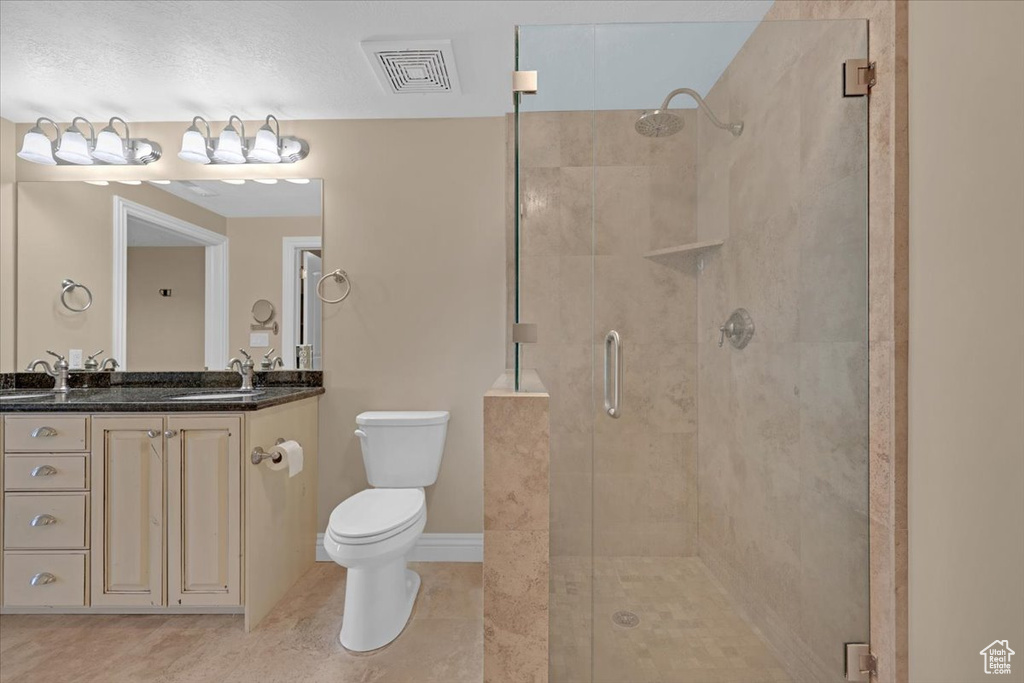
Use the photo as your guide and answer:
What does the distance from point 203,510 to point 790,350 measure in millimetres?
2152

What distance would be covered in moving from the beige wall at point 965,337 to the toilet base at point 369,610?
1.61m

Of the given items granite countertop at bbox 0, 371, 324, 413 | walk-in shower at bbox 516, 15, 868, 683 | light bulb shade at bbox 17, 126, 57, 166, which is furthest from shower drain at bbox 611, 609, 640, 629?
light bulb shade at bbox 17, 126, 57, 166

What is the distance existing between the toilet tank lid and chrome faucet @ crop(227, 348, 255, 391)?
0.62m

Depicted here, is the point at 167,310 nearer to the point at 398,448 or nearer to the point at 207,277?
the point at 207,277

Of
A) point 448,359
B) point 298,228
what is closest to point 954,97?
point 448,359

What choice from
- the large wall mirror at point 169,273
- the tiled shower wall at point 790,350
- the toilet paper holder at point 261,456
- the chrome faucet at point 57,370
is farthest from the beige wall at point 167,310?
the tiled shower wall at point 790,350

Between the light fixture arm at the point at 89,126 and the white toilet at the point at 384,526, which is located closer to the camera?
the white toilet at the point at 384,526

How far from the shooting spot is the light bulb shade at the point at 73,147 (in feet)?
8.07

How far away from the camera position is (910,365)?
45.8 inches

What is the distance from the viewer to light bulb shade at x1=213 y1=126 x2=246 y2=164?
248 cm

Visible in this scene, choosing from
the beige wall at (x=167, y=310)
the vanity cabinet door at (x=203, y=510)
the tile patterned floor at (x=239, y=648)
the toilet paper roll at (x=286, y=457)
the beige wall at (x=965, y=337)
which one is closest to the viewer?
the beige wall at (x=965, y=337)

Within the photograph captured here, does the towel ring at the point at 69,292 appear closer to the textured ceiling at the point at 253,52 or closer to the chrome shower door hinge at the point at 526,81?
the textured ceiling at the point at 253,52

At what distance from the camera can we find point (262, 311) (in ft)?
8.40

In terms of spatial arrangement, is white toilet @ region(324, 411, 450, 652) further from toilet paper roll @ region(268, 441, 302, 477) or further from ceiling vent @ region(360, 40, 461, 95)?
ceiling vent @ region(360, 40, 461, 95)
